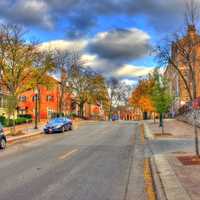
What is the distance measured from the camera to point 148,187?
34.4ft

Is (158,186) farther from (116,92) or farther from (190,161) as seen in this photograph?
(116,92)

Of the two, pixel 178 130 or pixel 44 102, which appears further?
pixel 44 102

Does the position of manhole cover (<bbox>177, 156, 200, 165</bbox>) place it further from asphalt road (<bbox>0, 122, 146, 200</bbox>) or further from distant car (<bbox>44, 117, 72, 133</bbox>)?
distant car (<bbox>44, 117, 72, 133</bbox>)

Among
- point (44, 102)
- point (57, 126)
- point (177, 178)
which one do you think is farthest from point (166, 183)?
point (44, 102)

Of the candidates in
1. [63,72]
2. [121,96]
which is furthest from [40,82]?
[121,96]

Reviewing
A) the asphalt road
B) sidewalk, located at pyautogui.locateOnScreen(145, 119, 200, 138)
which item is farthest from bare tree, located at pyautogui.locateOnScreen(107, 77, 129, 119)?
the asphalt road

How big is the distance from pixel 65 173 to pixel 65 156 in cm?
517

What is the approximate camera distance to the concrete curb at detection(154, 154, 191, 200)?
8.67 m

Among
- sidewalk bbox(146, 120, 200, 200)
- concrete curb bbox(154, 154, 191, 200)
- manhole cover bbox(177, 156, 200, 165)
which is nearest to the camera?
concrete curb bbox(154, 154, 191, 200)

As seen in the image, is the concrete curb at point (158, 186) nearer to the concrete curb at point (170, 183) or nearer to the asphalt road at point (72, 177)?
the concrete curb at point (170, 183)

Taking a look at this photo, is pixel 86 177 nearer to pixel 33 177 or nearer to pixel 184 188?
pixel 33 177

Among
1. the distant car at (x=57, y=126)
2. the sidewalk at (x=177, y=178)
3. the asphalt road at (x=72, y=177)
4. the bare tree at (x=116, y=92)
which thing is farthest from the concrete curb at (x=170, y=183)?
the bare tree at (x=116, y=92)

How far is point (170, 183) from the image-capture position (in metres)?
10.3

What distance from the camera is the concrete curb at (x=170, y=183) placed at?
28.5 ft
